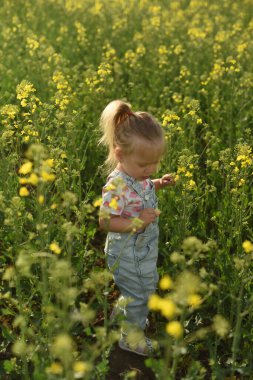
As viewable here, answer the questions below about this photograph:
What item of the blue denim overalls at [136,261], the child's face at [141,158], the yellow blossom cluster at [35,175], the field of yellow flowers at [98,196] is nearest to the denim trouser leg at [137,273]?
the blue denim overalls at [136,261]

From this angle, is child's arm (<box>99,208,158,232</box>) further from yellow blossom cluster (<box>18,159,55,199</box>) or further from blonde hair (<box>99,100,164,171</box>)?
yellow blossom cluster (<box>18,159,55,199</box>)

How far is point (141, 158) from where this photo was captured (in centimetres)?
256

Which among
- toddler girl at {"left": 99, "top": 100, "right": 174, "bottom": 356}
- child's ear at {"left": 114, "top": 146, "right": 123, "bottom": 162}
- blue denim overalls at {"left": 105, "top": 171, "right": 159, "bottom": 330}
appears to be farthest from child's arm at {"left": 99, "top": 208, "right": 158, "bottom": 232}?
child's ear at {"left": 114, "top": 146, "right": 123, "bottom": 162}

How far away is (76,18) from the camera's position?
823cm

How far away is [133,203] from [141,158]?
0.76 ft

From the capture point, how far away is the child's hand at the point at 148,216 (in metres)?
2.49

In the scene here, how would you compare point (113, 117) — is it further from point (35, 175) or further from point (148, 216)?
point (35, 175)

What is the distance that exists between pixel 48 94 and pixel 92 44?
2.37m

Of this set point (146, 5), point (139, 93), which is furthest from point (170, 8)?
point (139, 93)

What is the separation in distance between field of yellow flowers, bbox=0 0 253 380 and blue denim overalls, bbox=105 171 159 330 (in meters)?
0.14

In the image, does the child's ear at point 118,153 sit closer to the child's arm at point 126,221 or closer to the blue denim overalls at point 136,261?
the blue denim overalls at point 136,261

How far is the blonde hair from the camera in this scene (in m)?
2.55

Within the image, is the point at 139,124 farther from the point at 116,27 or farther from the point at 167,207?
the point at 116,27

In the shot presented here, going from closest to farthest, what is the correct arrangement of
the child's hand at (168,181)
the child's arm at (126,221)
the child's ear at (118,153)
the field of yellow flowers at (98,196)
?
the field of yellow flowers at (98,196), the child's arm at (126,221), the child's ear at (118,153), the child's hand at (168,181)
